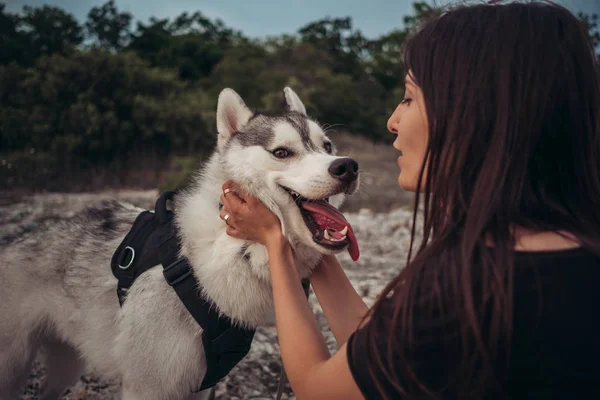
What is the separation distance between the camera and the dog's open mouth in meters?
2.14

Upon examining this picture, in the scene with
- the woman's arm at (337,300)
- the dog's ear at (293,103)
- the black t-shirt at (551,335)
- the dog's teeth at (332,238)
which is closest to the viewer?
the black t-shirt at (551,335)

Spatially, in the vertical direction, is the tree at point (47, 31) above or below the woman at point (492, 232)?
above

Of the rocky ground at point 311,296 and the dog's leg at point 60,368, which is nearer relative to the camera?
the dog's leg at point 60,368

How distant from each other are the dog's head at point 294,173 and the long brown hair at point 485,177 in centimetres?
76

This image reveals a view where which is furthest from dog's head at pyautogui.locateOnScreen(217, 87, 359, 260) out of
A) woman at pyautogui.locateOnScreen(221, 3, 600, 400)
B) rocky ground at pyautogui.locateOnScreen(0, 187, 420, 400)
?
rocky ground at pyautogui.locateOnScreen(0, 187, 420, 400)

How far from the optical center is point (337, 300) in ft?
6.88

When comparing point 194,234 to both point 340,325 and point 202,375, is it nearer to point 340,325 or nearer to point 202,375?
point 202,375

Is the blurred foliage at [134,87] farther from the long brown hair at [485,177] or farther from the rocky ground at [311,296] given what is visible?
the long brown hair at [485,177]

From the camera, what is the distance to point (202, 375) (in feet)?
7.84

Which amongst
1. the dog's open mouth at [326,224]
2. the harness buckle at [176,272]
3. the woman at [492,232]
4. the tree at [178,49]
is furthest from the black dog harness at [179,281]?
the tree at [178,49]

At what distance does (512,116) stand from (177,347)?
176 cm

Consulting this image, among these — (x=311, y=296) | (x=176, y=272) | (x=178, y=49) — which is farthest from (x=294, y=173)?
(x=178, y=49)

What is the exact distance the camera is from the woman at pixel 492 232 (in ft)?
3.85

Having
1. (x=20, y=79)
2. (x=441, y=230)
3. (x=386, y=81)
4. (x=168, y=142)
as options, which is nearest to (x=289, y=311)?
(x=441, y=230)
